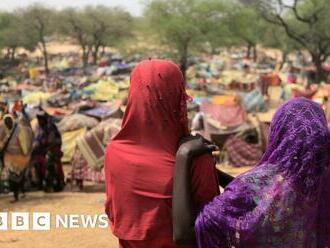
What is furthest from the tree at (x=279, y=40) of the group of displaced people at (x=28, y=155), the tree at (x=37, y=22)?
the group of displaced people at (x=28, y=155)

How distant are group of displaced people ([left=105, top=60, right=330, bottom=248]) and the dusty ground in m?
3.99

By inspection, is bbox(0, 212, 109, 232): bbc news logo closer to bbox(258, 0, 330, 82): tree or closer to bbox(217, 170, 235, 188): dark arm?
bbox(217, 170, 235, 188): dark arm

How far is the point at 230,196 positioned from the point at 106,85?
2327 cm

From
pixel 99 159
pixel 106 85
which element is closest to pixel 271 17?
pixel 106 85

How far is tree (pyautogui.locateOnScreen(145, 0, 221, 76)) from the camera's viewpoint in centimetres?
3173

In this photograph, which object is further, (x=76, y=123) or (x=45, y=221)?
(x=76, y=123)

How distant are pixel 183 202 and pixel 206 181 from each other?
0.09m

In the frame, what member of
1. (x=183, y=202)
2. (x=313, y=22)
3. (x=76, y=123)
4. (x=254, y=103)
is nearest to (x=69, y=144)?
(x=76, y=123)

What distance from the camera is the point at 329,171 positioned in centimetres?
181

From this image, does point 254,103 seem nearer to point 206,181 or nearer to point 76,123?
point 76,123

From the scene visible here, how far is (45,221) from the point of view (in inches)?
272

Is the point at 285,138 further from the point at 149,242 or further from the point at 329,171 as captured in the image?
the point at 149,242

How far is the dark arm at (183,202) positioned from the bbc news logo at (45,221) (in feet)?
16.0

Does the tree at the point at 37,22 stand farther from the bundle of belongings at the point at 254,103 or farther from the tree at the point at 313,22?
the bundle of belongings at the point at 254,103
